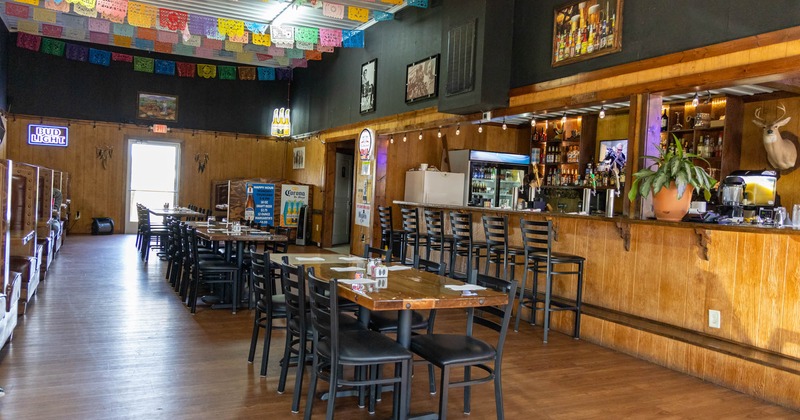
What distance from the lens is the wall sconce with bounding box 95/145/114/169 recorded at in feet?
46.6

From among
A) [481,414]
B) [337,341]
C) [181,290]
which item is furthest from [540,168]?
[337,341]

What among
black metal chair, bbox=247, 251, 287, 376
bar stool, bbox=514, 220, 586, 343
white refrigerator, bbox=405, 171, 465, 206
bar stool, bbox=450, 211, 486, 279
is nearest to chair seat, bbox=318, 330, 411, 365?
black metal chair, bbox=247, 251, 287, 376

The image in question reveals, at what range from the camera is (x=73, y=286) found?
23.6 feet

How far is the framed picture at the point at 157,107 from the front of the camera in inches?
576

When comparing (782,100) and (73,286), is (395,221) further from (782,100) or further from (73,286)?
(782,100)

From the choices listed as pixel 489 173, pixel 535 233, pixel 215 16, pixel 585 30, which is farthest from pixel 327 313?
pixel 215 16

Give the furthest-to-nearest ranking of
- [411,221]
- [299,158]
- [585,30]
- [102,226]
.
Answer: [299,158]
[102,226]
[411,221]
[585,30]

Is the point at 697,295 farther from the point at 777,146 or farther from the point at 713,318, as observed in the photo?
the point at 777,146

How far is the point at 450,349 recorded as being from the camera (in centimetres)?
331

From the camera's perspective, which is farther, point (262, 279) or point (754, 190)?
point (754, 190)

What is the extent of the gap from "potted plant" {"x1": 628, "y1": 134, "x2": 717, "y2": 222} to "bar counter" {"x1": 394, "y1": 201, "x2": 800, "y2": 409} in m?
0.16

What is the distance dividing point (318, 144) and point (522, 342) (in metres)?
9.16

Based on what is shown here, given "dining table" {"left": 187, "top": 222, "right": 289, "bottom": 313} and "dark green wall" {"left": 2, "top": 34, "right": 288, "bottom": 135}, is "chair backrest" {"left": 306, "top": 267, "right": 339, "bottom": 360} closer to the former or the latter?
"dining table" {"left": 187, "top": 222, "right": 289, "bottom": 313}

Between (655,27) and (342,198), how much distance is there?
878cm
